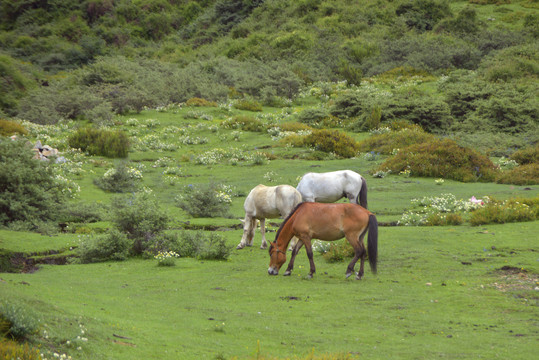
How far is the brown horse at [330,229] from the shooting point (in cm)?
1095

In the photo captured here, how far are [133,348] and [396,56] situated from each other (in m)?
57.4

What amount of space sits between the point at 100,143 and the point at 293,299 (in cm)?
2272

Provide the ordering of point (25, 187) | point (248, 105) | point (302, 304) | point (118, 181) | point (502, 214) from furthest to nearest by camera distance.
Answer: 1. point (248, 105)
2. point (118, 181)
3. point (25, 187)
4. point (502, 214)
5. point (302, 304)

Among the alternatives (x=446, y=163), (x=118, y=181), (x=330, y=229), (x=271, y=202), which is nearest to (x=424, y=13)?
(x=446, y=163)

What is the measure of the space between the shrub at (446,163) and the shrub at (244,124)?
14.2m

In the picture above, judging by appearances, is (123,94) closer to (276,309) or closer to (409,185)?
(409,185)

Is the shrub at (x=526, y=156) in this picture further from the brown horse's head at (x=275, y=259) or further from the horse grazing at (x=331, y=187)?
the brown horse's head at (x=275, y=259)

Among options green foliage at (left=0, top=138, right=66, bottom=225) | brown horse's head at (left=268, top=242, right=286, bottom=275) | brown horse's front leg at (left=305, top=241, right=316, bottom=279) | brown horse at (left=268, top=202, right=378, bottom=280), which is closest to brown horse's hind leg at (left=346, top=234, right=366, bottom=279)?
brown horse at (left=268, top=202, right=378, bottom=280)

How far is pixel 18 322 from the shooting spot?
17.1 feet

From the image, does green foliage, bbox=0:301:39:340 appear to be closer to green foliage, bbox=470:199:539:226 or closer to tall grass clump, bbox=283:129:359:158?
green foliage, bbox=470:199:539:226

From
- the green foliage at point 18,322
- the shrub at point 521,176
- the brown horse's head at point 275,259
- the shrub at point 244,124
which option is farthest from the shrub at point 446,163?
the green foliage at point 18,322

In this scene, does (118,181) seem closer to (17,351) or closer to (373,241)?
(373,241)

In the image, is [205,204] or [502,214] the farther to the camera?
[205,204]

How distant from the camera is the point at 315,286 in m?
10.5
